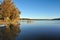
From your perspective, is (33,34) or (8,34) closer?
(8,34)

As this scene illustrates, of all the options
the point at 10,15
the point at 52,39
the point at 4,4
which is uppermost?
the point at 4,4

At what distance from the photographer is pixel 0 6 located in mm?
59219

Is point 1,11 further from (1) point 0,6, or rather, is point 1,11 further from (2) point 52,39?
(2) point 52,39

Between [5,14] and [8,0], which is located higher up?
[8,0]

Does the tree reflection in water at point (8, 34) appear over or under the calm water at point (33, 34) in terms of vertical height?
over

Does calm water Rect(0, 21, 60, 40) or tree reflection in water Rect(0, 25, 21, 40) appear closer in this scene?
tree reflection in water Rect(0, 25, 21, 40)

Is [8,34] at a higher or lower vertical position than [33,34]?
higher

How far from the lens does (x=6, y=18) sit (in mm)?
54844

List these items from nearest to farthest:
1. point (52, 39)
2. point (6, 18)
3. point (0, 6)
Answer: point (52, 39), point (6, 18), point (0, 6)

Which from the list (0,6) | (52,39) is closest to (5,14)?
(0,6)

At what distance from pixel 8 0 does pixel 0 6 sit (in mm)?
4284

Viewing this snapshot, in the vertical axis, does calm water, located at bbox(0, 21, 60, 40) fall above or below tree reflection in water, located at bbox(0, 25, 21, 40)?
below

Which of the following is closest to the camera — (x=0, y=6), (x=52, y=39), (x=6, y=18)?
(x=52, y=39)

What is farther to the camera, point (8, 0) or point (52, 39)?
point (8, 0)
